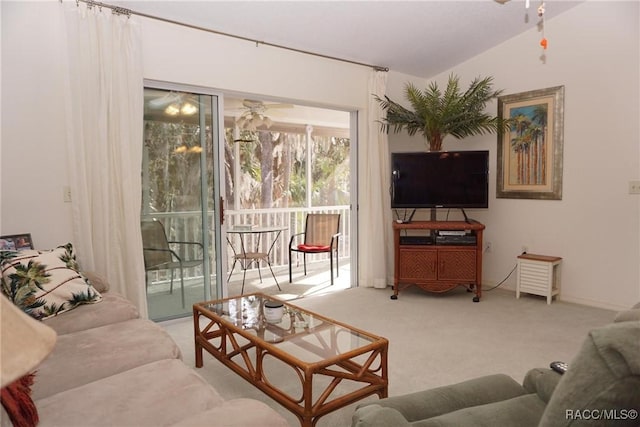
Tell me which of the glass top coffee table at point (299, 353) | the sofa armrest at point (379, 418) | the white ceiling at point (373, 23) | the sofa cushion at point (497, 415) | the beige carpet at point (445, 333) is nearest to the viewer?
the sofa armrest at point (379, 418)

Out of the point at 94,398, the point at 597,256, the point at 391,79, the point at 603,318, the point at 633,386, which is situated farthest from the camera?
the point at 391,79

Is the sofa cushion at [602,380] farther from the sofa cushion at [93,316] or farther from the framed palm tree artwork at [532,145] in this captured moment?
the framed palm tree artwork at [532,145]

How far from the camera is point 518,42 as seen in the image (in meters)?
4.66

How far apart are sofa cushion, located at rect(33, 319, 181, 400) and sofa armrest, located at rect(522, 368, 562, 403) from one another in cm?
151

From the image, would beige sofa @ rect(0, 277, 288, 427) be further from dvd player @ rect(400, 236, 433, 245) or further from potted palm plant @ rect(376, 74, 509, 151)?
potted palm plant @ rect(376, 74, 509, 151)

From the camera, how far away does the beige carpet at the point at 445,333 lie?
267 cm

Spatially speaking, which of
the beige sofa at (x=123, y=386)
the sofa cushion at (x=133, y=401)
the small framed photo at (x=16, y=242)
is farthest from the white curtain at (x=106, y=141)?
the sofa cushion at (x=133, y=401)

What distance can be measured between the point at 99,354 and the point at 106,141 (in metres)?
1.81

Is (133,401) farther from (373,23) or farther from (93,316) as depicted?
(373,23)

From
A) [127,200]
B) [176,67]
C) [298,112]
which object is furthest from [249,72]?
[298,112]

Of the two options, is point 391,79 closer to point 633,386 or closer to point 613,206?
point 613,206

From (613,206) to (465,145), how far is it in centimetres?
173

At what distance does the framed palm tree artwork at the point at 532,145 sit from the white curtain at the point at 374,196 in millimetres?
1327

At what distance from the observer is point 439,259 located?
14.7 ft
